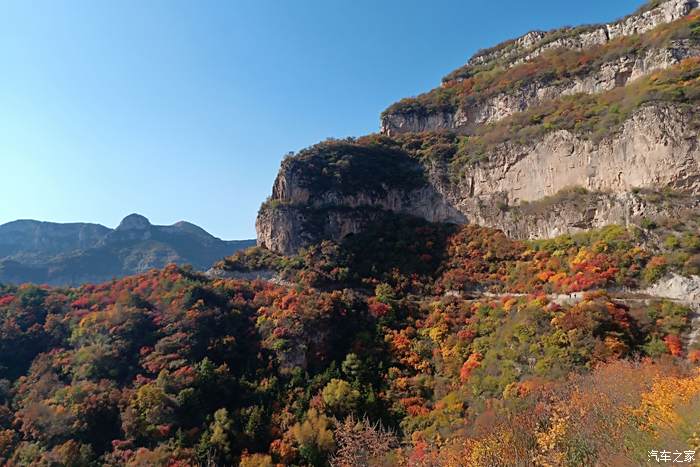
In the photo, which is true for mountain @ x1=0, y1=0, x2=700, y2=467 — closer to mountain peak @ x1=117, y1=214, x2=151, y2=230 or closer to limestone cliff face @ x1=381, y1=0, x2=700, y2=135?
limestone cliff face @ x1=381, y1=0, x2=700, y2=135

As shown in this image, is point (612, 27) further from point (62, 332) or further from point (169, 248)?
point (169, 248)

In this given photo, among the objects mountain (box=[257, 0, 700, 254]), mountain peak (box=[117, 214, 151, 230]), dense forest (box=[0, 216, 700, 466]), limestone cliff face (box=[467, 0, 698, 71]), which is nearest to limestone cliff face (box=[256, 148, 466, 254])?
mountain (box=[257, 0, 700, 254])

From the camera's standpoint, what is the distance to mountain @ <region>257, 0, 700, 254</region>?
30.8m

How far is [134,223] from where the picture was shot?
118 meters

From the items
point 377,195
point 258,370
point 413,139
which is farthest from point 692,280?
point 413,139

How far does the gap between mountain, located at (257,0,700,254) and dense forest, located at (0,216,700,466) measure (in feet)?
13.2

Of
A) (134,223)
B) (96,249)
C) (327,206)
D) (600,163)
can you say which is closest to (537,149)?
(600,163)

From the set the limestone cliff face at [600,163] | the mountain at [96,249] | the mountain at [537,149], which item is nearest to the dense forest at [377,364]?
the mountain at [537,149]

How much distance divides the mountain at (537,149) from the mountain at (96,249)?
6262 cm

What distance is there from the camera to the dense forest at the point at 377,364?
14891 millimetres

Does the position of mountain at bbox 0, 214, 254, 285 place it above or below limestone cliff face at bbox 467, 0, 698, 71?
below

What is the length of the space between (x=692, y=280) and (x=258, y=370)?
27.7 meters

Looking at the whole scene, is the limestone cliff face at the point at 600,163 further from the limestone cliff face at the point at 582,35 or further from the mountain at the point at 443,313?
the limestone cliff face at the point at 582,35

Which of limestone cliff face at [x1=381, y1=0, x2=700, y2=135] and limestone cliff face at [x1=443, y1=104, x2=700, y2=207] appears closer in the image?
limestone cliff face at [x1=443, y1=104, x2=700, y2=207]
